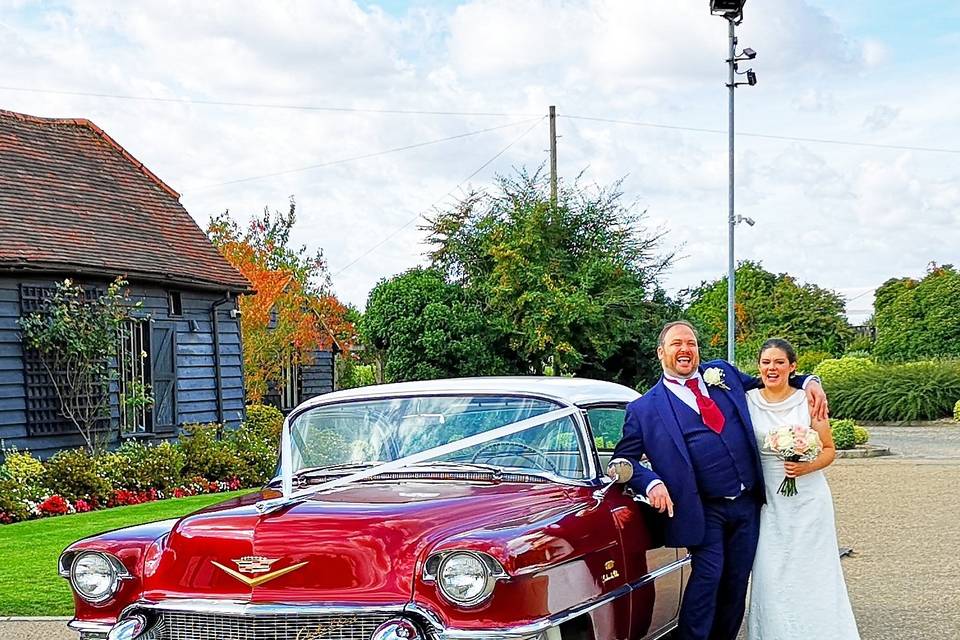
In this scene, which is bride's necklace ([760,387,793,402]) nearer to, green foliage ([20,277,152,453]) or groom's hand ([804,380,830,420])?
groom's hand ([804,380,830,420])

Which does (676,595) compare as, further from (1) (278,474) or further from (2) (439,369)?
(2) (439,369)

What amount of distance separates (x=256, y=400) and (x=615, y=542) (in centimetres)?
2685

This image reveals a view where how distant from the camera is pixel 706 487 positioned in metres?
6.11

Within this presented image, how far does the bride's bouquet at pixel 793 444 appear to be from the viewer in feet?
20.4

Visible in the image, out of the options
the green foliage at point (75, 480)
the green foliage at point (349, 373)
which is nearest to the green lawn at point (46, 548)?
the green foliage at point (75, 480)

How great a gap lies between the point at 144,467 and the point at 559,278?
32.6 ft

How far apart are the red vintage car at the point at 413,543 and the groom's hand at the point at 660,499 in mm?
135

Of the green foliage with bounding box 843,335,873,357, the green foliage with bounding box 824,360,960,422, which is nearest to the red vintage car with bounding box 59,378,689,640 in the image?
the green foliage with bounding box 824,360,960,422

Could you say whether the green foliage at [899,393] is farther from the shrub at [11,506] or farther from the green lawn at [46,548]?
the shrub at [11,506]

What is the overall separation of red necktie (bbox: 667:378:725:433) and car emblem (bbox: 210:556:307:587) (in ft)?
7.68

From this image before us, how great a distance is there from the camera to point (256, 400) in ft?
104

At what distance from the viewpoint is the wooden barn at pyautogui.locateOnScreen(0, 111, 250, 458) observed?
674 inches

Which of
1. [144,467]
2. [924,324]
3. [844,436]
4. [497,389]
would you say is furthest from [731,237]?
[924,324]

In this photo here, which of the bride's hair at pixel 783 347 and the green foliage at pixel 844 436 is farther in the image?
the green foliage at pixel 844 436
